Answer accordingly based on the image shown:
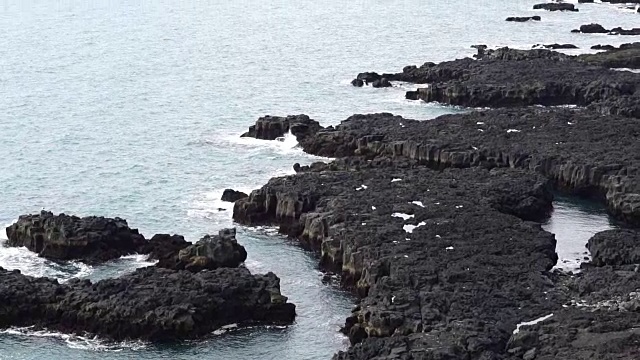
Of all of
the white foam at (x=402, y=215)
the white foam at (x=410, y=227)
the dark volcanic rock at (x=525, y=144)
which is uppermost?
the dark volcanic rock at (x=525, y=144)

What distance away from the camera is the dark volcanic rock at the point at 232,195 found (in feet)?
289

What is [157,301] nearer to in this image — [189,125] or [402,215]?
[402,215]

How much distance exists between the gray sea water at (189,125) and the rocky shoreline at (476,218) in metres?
2.82

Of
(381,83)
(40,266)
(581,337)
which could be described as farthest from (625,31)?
(581,337)

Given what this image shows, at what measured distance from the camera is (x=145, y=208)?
87875 mm

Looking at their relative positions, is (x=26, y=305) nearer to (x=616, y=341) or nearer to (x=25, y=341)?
(x=25, y=341)

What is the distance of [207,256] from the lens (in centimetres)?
7019

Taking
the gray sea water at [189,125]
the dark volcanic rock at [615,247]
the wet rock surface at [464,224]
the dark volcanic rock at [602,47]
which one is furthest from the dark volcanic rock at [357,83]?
the dark volcanic rock at [615,247]

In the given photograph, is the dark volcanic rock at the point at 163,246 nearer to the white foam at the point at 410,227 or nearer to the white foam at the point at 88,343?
the white foam at the point at 88,343

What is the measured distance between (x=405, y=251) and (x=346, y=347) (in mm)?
9961

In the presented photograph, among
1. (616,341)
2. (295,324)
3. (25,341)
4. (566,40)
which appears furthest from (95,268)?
(566,40)

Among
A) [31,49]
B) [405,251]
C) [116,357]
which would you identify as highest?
[31,49]

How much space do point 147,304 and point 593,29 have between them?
128749mm

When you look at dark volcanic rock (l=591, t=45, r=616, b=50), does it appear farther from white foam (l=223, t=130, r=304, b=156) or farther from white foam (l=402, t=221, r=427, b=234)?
white foam (l=402, t=221, r=427, b=234)
